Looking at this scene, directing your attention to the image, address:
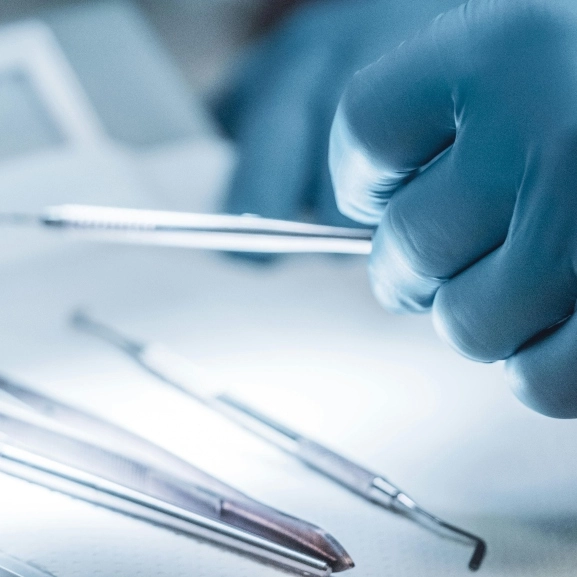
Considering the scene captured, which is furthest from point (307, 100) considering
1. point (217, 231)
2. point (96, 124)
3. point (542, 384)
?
point (542, 384)

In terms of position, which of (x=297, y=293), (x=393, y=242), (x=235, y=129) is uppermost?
(x=235, y=129)

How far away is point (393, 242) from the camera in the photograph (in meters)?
0.46

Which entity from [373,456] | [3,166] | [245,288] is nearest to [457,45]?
[373,456]

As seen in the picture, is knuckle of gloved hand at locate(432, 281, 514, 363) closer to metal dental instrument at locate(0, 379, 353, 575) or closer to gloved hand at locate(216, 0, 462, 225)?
metal dental instrument at locate(0, 379, 353, 575)

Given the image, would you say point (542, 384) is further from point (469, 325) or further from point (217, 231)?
point (217, 231)

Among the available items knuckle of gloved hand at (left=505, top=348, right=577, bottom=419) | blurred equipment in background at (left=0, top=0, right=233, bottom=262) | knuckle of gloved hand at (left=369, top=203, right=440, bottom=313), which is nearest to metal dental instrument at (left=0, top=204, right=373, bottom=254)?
knuckle of gloved hand at (left=369, top=203, right=440, bottom=313)

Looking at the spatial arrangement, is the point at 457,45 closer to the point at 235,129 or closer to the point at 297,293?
the point at 297,293

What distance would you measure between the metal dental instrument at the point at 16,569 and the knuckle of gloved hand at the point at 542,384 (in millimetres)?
277

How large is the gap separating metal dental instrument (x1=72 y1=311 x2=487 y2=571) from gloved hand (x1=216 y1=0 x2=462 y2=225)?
22 centimetres

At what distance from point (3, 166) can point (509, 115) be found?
1.87 feet

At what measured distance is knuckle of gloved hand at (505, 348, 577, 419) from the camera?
41 centimetres

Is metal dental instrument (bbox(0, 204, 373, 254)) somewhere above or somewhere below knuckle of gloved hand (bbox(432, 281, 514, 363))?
above

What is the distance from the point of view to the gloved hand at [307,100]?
30.3 inches

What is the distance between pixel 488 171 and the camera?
403 millimetres
